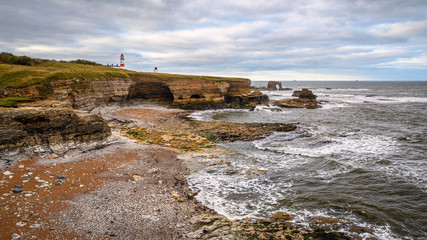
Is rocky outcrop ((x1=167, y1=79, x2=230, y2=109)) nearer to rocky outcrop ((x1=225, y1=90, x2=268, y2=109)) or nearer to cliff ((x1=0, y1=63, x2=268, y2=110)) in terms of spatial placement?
cliff ((x1=0, y1=63, x2=268, y2=110))

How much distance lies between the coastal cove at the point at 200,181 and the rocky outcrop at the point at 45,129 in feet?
0.21

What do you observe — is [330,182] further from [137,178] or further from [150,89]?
[150,89]

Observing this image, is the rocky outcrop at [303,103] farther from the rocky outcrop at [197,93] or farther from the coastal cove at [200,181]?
the coastal cove at [200,181]

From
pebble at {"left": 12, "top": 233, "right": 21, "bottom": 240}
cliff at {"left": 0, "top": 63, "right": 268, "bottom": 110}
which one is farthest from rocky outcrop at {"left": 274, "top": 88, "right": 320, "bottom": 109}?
pebble at {"left": 12, "top": 233, "right": 21, "bottom": 240}

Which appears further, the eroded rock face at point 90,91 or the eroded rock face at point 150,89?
the eroded rock face at point 150,89

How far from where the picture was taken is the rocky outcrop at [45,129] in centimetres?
1439

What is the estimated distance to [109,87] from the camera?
124 ft

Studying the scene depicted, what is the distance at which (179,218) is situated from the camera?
980 centimetres

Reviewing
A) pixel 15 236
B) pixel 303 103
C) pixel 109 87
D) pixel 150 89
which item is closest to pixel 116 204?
pixel 15 236

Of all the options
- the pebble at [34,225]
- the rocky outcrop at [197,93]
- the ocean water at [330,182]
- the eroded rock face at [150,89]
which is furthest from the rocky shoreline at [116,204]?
the rocky outcrop at [197,93]

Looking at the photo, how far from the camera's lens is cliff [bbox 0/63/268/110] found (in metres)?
23.7

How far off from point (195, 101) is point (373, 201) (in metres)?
40.2

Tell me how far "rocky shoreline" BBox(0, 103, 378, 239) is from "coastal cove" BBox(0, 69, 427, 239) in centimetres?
5

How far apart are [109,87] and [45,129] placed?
23.0 m
